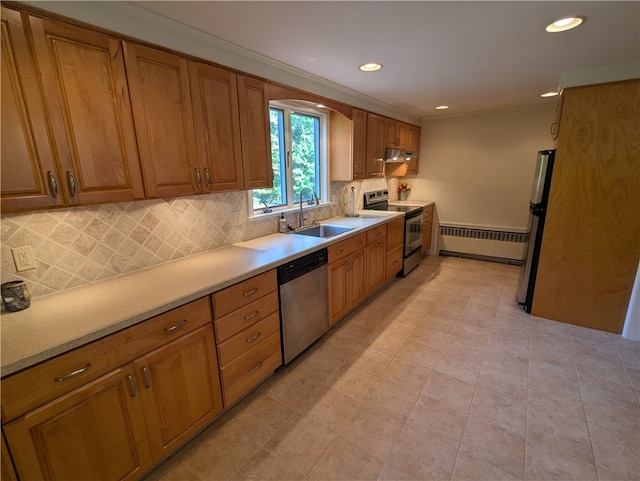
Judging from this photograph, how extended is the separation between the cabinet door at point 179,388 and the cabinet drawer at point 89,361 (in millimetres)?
64

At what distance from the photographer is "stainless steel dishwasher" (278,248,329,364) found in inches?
83.7

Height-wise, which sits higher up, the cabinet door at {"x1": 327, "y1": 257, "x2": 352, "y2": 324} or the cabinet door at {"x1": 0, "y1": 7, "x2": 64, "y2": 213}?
the cabinet door at {"x1": 0, "y1": 7, "x2": 64, "y2": 213}

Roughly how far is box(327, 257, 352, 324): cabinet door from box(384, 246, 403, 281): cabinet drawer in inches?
38.6

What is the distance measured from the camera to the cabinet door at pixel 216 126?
1.78 meters

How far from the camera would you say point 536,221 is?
2.90 m

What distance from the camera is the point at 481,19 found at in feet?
5.27

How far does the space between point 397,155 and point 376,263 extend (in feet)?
5.57

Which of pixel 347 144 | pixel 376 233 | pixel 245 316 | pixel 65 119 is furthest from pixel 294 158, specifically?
pixel 65 119

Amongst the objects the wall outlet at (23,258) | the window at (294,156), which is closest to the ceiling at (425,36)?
the window at (294,156)

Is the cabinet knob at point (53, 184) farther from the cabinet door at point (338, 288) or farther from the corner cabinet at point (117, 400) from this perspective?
the cabinet door at point (338, 288)

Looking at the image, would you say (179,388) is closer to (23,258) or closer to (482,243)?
(23,258)

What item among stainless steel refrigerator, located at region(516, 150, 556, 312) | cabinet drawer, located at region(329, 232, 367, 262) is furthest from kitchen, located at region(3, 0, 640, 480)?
stainless steel refrigerator, located at region(516, 150, 556, 312)


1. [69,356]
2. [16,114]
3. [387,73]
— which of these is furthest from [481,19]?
[69,356]

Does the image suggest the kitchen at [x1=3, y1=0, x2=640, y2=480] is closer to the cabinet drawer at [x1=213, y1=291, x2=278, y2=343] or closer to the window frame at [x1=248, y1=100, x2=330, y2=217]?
the window frame at [x1=248, y1=100, x2=330, y2=217]
